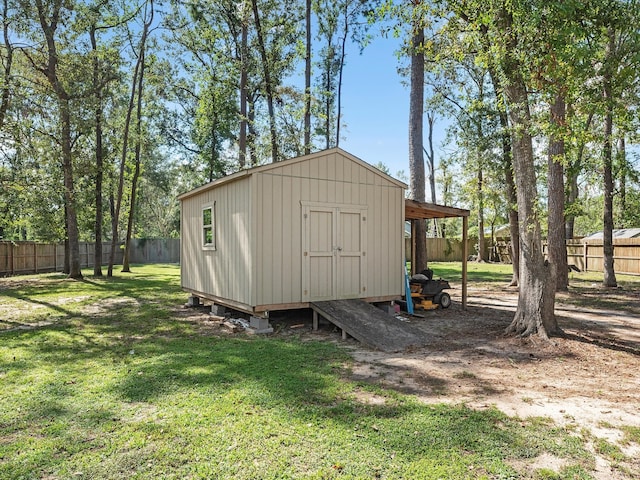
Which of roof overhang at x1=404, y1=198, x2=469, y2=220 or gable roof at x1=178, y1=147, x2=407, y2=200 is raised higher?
gable roof at x1=178, y1=147, x2=407, y2=200

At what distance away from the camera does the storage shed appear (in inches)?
255

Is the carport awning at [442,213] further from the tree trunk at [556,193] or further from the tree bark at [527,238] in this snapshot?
the tree bark at [527,238]

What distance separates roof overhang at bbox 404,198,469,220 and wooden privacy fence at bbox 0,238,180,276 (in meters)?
14.6

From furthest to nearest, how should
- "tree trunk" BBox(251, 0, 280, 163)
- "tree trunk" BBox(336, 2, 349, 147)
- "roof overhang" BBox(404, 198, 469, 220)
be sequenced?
"tree trunk" BBox(336, 2, 349, 147)
"tree trunk" BBox(251, 0, 280, 163)
"roof overhang" BBox(404, 198, 469, 220)

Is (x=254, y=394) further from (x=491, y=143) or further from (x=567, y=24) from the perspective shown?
(x=491, y=143)

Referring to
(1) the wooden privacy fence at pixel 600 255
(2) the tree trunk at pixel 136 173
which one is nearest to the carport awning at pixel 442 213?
(1) the wooden privacy fence at pixel 600 255

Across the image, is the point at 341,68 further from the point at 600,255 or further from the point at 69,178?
the point at 600,255

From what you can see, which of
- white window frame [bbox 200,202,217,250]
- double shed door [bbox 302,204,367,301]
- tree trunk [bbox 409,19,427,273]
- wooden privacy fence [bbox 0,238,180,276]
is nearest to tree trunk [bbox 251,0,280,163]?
tree trunk [bbox 409,19,427,273]

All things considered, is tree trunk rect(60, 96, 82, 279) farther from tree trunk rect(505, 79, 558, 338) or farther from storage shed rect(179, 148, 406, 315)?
tree trunk rect(505, 79, 558, 338)

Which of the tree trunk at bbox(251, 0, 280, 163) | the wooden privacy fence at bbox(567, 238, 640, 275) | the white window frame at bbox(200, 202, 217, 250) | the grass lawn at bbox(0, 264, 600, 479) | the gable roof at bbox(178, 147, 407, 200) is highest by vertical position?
the tree trunk at bbox(251, 0, 280, 163)

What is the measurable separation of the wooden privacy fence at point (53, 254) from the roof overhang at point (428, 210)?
14.6 m

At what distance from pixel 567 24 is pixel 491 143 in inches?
298

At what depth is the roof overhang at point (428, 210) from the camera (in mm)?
8100

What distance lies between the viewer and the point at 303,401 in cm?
352
